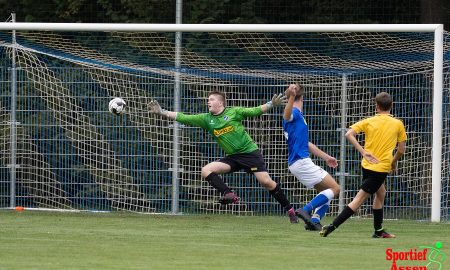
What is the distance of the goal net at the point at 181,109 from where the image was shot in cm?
1664

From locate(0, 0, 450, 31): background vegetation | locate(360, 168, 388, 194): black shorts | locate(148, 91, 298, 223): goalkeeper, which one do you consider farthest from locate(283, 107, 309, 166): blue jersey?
locate(0, 0, 450, 31): background vegetation

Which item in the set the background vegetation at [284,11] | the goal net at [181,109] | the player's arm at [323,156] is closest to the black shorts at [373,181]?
the player's arm at [323,156]

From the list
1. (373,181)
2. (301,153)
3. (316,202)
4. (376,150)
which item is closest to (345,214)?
(373,181)

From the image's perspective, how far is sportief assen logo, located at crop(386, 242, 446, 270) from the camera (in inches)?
365

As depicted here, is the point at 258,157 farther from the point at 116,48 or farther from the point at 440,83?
the point at 116,48

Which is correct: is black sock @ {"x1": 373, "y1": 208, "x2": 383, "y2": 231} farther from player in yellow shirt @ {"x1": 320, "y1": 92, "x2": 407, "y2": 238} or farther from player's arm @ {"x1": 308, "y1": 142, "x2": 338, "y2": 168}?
player's arm @ {"x1": 308, "y1": 142, "x2": 338, "y2": 168}

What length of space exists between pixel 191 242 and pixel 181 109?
5.50 meters

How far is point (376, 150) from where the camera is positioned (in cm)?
1205

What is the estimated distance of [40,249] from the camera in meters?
10.6

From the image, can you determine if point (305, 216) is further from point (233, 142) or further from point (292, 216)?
point (233, 142)

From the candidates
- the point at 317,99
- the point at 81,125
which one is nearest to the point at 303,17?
the point at 317,99

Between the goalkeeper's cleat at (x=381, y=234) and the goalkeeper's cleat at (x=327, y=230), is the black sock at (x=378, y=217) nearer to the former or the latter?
the goalkeeper's cleat at (x=381, y=234)

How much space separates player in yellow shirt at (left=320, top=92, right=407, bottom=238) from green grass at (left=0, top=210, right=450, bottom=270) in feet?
1.25

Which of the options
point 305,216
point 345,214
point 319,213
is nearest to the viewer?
point 345,214
